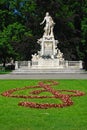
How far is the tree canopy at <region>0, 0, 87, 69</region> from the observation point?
50.6 m

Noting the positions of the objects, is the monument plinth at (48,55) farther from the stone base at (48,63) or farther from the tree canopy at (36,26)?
the tree canopy at (36,26)

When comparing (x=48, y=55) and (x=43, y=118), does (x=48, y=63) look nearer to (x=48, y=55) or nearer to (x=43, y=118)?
(x=48, y=55)

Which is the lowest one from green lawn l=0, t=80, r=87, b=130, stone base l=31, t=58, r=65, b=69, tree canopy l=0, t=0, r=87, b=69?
green lawn l=0, t=80, r=87, b=130

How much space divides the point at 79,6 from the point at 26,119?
47.5 metres

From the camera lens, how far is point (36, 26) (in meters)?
53.3

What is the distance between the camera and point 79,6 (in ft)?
179

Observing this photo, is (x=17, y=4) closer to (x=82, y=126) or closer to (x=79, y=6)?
(x=79, y=6)

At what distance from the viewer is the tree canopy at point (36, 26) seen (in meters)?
50.6

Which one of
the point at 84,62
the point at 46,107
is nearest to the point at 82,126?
the point at 46,107

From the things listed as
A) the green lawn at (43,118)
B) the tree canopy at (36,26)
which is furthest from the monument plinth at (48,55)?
the green lawn at (43,118)

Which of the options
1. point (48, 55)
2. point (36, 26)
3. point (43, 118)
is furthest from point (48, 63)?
point (43, 118)

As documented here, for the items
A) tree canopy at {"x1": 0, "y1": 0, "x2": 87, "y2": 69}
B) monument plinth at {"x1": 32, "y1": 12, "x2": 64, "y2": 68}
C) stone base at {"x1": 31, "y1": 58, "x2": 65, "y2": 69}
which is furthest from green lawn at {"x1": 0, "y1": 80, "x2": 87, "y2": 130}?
tree canopy at {"x1": 0, "y1": 0, "x2": 87, "y2": 69}

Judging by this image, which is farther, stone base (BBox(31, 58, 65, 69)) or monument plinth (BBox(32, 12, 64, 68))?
monument plinth (BBox(32, 12, 64, 68))

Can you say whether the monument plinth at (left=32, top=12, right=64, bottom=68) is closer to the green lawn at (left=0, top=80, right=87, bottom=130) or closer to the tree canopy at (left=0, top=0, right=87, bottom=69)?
the tree canopy at (left=0, top=0, right=87, bottom=69)
